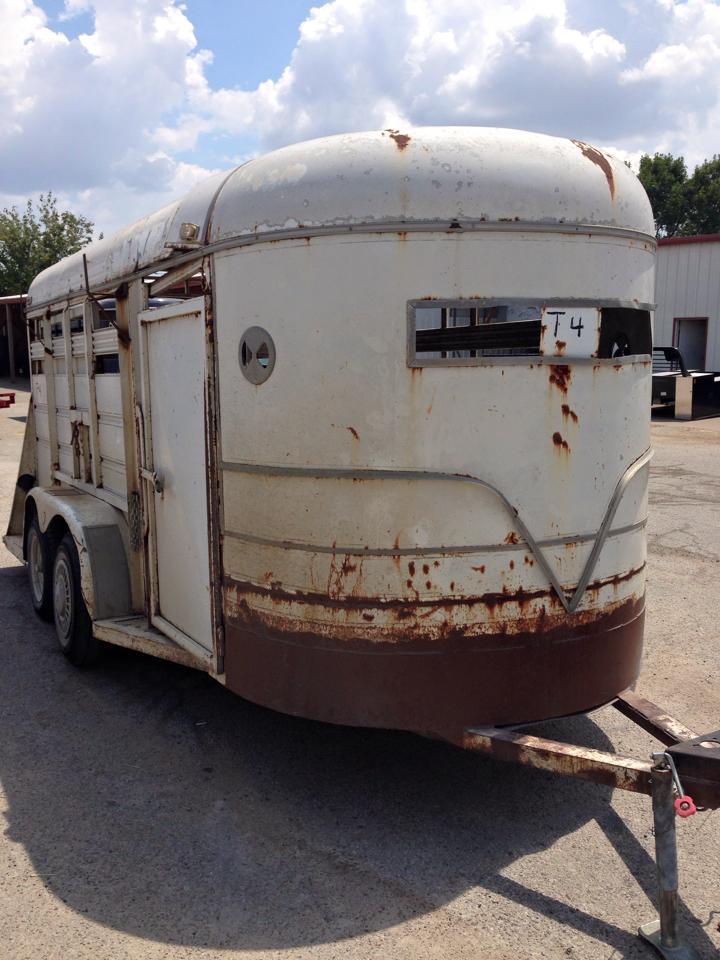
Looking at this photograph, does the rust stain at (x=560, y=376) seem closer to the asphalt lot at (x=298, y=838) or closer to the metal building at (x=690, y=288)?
the asphalt lot at (x=298, y=838)

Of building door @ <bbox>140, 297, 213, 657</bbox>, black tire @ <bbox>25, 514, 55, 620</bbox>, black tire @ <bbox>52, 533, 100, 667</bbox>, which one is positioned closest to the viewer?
building door @ <bbox>140, 297, 213, 657</bbox>

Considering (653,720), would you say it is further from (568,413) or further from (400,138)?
(400,138)

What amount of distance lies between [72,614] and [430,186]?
3.48 metres

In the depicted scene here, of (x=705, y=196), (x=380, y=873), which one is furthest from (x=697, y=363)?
(x=705, y=196)

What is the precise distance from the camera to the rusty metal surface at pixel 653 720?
11.8 ft

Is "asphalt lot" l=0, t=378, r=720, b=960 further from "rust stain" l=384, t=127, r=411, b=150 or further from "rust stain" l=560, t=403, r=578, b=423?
"rust stain" l=384, t=127, r=411, b=150

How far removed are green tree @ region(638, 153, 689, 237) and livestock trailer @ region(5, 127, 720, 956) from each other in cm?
5006

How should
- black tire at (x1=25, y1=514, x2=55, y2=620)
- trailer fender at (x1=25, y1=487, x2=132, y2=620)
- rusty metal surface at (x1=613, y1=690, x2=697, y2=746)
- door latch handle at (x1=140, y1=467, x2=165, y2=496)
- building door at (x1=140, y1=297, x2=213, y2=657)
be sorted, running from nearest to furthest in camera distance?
rusty metal surface at (x1=613, y1=690, x2=697, y2=746), building door at (x1=140, y1=297, x2=213, y2=657), door latch handle at (x1=140, y1=467, x2=165, y2=496), trailer fender at (x1=25, y1=487, x2=132, y2=620), black tire at (x1=25, y1=514, x2=55, y2=620)

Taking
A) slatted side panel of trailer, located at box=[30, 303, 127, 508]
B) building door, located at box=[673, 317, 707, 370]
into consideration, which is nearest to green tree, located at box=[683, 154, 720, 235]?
building door, located at box=[673, 317, 707, 370]

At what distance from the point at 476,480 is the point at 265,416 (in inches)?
34.9

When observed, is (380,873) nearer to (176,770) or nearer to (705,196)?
(176,770)

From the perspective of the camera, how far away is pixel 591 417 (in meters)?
3.50

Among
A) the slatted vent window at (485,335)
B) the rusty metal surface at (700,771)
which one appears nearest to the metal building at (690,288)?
the slatted vent window at (485,335)

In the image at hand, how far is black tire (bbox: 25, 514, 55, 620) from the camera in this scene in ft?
19.7
